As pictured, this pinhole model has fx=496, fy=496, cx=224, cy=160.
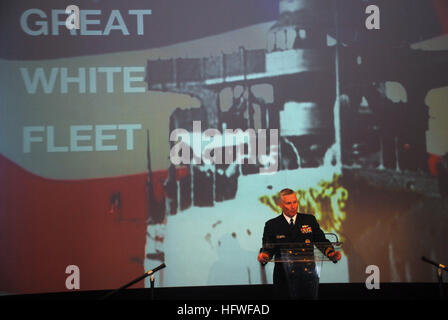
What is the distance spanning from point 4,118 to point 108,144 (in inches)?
45.1

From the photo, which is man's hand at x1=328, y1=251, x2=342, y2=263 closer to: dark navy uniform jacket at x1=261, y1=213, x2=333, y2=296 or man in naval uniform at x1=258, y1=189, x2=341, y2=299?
man in naval uniform at x1=258, y1=189, x2=341, y2=299

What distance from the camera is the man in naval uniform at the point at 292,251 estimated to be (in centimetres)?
291

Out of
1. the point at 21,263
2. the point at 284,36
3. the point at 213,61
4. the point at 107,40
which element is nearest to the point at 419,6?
the point at 284,36

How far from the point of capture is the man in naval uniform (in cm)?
291

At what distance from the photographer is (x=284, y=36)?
548 cm

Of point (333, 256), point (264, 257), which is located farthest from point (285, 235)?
point (333, 256)

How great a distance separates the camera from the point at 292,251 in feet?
9.65

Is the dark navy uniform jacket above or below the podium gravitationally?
above

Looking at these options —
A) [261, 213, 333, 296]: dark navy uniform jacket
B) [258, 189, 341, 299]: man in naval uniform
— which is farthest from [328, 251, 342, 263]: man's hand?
[261, 213, 333, 296]: dark navy uniform jacket

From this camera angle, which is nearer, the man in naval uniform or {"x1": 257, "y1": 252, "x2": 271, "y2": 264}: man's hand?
the man in naval uniform

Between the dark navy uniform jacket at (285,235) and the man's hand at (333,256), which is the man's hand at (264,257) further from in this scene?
the man's hand at (333,256)

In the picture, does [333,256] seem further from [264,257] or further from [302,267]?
[264,257]

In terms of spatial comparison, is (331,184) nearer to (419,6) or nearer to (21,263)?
(419,6)

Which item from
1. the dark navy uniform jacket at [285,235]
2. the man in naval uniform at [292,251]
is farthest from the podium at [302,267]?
the dark navy uniform jacket at [285,235]
